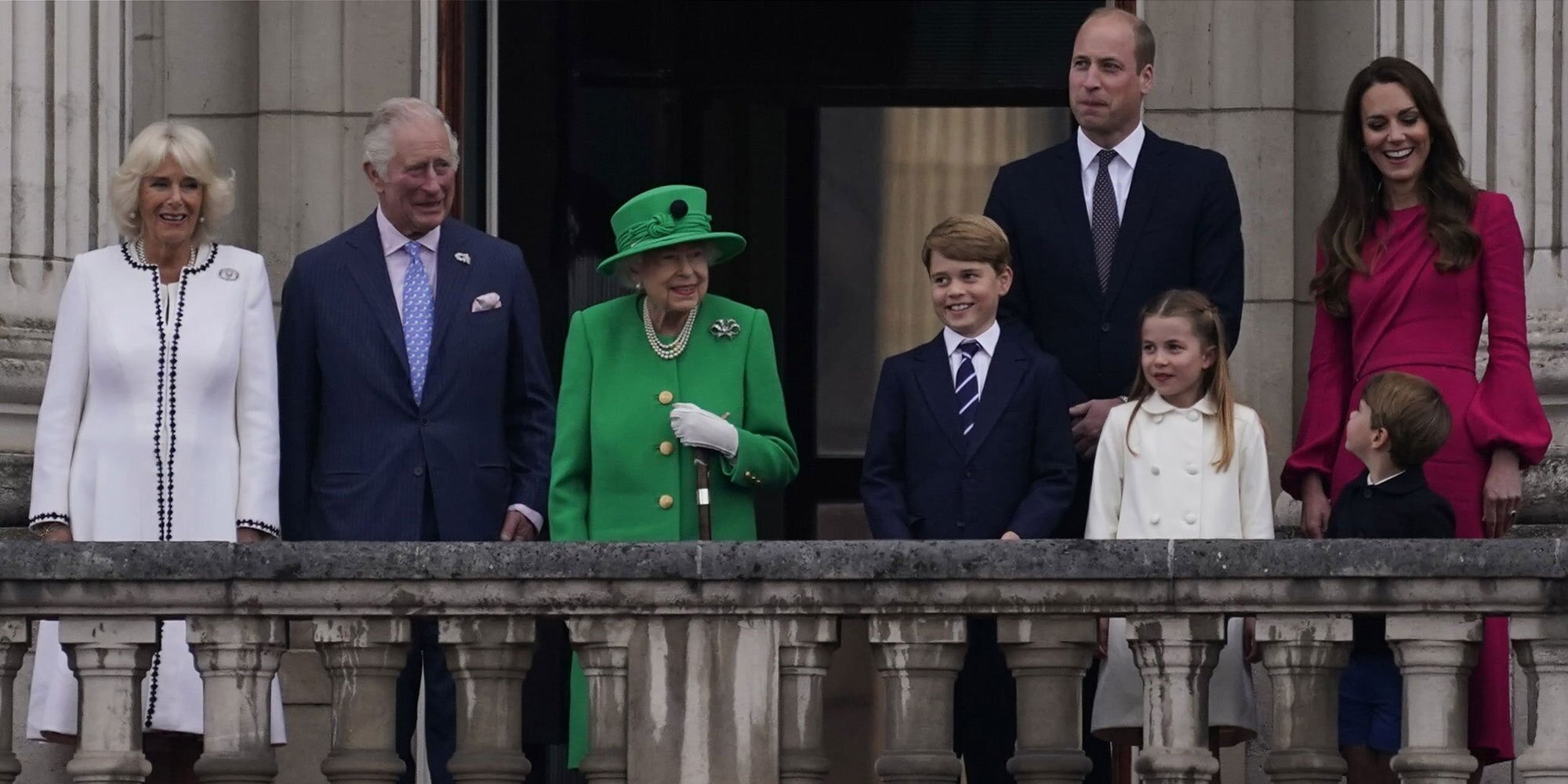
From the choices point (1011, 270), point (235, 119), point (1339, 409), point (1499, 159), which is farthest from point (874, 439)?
point (235, 119)

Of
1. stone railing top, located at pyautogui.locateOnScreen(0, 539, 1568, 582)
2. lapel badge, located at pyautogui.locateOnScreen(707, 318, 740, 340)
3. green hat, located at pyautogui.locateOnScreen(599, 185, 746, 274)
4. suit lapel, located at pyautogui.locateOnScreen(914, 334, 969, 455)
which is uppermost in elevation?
green hat, located at pyautogui.locateOnScreen(599, 185, 746, 274)

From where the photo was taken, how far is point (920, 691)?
619cm

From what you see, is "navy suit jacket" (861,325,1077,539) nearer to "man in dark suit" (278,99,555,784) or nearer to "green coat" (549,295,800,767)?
"green coat" (549,295,800,767)

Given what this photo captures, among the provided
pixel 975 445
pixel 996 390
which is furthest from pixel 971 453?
pixel 996 390

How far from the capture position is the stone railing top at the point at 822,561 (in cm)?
611

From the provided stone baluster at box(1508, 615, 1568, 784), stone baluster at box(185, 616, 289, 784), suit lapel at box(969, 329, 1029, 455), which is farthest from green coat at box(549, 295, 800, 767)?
stone baluster at box(1508, 615, 1568, 784)

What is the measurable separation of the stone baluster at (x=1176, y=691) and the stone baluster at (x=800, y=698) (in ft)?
2.12

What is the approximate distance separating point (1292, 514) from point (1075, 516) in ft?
4.57

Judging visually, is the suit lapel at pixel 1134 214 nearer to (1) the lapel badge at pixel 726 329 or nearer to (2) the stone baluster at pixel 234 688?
(1) the lapel badge at pixel 726 329

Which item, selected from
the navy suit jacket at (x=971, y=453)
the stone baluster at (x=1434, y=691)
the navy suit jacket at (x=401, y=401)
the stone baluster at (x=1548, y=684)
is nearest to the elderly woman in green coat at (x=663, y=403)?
the navy suit jacket at (x=401, y=401)

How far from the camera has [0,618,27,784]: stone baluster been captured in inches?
246

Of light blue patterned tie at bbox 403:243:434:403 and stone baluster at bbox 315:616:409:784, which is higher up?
light blue patterned tie at bbox 403:243:434:403

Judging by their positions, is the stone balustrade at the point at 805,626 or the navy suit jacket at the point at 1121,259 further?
the navy suit jacket at the point at 1121,259

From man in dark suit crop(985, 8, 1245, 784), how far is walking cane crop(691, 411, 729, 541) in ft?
2.83
